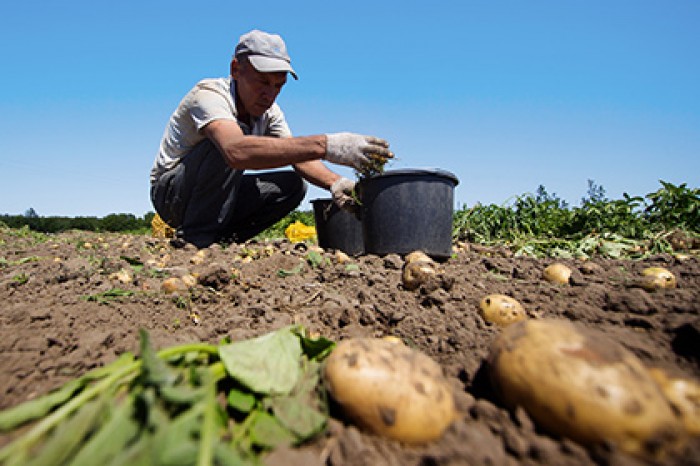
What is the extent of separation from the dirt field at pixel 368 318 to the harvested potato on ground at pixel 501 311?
0.21 feet

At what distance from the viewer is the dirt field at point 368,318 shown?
3.61 feet

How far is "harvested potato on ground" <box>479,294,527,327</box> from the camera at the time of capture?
75.2 inches

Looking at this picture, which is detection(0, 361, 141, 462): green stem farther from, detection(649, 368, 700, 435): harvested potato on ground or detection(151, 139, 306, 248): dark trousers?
detection(151, 139, 306, 248): dark trousers

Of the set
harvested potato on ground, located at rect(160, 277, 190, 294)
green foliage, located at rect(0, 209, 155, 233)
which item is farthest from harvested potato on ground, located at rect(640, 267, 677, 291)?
green foliage, located at rect(0, 209, 155, 233)

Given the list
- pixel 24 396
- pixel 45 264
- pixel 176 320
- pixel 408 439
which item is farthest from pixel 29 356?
pixel 45 264

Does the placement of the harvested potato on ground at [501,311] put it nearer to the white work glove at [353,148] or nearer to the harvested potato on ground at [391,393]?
the harvested potato on ground at [391,393]

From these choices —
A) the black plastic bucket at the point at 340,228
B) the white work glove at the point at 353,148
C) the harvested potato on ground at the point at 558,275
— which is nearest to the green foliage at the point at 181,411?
the harvested potato on ground at the point at 558,275

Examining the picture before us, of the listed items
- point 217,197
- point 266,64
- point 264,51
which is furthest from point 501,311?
point 217,197

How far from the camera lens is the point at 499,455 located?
3.38 ft

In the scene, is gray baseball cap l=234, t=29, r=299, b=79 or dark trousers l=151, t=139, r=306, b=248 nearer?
gray baseball cap l=234, t=29, r=299, b=79

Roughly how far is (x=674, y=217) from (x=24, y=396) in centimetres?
574

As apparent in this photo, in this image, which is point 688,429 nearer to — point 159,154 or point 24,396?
point 24,396

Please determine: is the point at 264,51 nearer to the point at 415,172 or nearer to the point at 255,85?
the point at 255,85

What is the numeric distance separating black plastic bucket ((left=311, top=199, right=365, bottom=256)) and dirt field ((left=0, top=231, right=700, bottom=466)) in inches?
44.4
